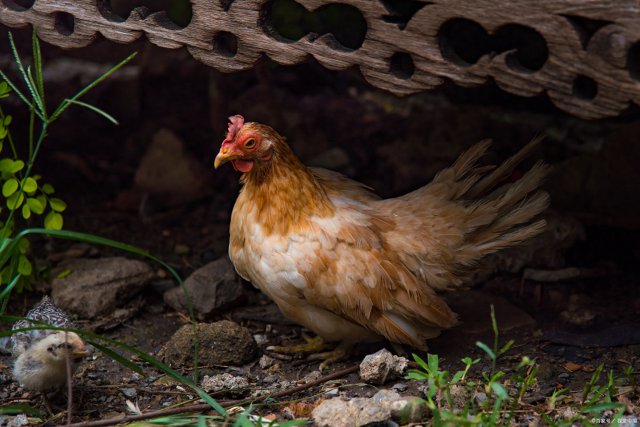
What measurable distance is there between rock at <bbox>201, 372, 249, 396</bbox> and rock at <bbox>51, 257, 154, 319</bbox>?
0.82 metres

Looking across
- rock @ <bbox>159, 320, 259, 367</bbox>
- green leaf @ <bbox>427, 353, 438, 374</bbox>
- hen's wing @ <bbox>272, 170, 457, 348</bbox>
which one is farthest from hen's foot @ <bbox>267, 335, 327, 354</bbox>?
green leaf @ <bbox>427, 353, 438, 374</bbox>

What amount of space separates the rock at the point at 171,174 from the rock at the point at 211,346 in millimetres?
1576

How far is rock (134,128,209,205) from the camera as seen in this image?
4992mm

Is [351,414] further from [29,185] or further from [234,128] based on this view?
[29,185]

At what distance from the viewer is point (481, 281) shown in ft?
13.9

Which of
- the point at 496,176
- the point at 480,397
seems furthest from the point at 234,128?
the point at 480,397

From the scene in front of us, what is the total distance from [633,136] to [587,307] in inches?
43.0

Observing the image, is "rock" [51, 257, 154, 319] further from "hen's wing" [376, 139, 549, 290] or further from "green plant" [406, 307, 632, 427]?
"green plant" [406, 307, 632, 427]

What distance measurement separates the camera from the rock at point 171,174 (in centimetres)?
499

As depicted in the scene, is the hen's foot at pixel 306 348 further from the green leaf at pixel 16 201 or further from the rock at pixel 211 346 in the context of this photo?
the green leaf at pixel 16 201

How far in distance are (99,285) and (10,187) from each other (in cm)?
67

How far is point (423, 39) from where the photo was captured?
2.95 meters

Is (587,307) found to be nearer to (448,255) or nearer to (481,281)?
(481,281)

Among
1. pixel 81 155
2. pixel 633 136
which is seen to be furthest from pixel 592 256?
pixel 81 155
